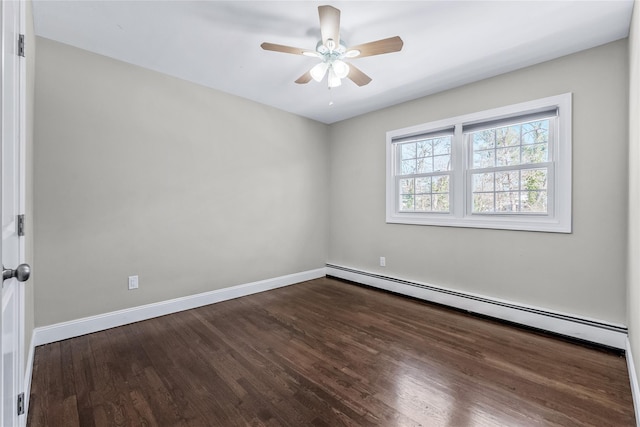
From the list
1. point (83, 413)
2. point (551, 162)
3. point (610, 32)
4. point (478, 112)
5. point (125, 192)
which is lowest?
point (83, 413)

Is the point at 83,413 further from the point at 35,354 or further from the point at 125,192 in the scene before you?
the point at 125,192

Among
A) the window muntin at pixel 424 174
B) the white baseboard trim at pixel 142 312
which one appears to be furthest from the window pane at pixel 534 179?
the white baseboard trim at pixel 142 312

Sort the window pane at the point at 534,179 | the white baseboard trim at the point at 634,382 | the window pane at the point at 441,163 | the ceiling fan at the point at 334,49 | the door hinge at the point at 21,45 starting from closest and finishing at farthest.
Result: 1. the door hinge at the point at 21,45
2. the white baseboard trim at the point at 634,382
3. the ceiling fan at the point at 334,49
4. the window pane at the point at 534,179
5. the window pane at the point at 441,163

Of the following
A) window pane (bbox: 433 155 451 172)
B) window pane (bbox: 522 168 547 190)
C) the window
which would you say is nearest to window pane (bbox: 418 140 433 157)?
the window

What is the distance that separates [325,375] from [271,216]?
237 cm

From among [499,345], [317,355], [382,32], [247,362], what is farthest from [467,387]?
[382,32]

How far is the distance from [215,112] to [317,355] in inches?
111

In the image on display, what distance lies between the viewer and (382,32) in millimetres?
2287

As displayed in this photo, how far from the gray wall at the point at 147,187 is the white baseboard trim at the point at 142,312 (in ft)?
0.21

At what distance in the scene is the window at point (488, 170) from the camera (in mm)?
2658

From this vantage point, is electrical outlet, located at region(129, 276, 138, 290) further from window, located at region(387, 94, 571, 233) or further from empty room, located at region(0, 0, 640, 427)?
window, located at region(387, 94, 571, 233)

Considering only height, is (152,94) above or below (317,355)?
above

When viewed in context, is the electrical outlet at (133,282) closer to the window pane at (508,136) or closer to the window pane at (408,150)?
the window pane at (408,150)

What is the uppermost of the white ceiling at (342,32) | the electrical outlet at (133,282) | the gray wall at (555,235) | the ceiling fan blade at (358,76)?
the white ceiling at (342,32)
